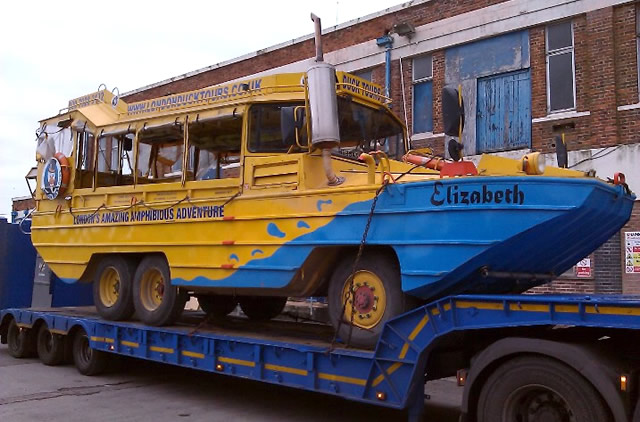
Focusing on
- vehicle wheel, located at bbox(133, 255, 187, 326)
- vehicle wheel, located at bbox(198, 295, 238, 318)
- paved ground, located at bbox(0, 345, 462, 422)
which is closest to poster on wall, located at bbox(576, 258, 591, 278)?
paved ground, located at bbox(0, 345, 462, 422)

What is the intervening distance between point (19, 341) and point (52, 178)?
2.64 meters

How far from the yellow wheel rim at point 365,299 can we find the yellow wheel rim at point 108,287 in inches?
154

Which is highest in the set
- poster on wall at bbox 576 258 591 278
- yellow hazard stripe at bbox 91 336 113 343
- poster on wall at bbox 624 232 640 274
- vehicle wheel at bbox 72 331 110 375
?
poster on wall at bbox 624 232 640 274

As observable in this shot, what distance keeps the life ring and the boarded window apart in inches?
339

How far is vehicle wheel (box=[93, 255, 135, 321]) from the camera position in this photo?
833 centimetres

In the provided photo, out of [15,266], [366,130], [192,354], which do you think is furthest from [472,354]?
[15,266]

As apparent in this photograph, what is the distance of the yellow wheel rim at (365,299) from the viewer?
18.8 ft

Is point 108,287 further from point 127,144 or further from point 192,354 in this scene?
point 192,354

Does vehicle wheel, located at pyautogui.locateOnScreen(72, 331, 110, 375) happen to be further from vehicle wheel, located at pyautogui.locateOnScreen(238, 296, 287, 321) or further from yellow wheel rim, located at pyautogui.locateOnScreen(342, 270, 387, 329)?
yellow wheel rim, located at pyautogui.locateOnScreen(342, 270, 387, 329)

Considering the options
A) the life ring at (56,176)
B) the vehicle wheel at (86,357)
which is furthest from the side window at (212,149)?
the vehicle wheel at (86,357)

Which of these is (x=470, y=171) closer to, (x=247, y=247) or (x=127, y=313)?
(x=247, y=247)

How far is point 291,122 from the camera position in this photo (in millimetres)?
6609

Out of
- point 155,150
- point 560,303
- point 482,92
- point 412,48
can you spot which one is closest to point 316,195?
point 560,303

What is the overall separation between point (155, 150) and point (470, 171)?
462cm
